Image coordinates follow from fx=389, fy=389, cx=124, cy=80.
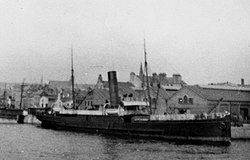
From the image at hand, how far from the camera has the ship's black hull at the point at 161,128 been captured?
34.6 m

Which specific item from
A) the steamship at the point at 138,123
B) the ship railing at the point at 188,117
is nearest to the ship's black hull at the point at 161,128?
the steamship at the point at 138,123

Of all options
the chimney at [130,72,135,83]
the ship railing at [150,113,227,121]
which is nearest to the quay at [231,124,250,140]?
the ship railing at [150,113,227,121]

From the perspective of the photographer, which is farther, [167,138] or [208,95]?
[208,95]

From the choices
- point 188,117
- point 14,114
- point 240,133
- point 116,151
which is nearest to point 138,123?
point 188,117

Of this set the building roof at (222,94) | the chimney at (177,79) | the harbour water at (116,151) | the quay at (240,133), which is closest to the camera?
the harbour water at (116,151)

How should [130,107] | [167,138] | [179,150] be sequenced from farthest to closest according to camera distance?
1. [130,107]
2. [167,138]
3. [179,150]

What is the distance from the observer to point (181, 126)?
36531 mm

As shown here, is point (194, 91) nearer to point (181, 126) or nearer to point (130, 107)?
point (130, 107)

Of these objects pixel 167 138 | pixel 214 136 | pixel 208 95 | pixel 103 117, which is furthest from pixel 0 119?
pixel 214 136

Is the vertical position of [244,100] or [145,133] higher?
[244,100]

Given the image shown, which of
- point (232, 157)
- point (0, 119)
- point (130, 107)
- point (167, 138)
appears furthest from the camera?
point (0, 119)

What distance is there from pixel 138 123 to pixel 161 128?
3139mm

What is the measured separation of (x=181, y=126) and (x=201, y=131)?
2.03m

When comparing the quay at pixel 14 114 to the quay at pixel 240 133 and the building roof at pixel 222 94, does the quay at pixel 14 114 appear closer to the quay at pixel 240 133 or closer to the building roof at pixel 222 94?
the building roof at pixel 222 94
